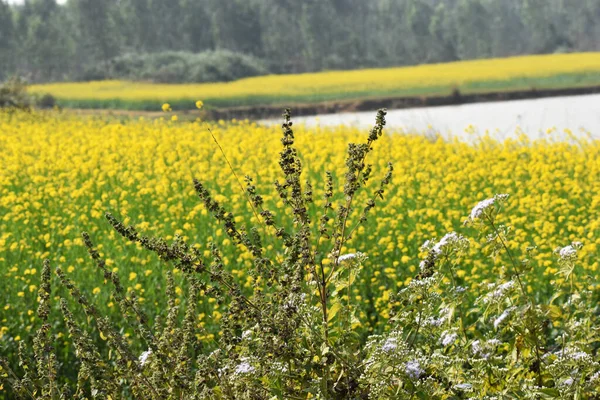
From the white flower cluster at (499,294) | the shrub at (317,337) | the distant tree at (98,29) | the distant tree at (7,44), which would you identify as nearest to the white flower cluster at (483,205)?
the shrub at (317,337)

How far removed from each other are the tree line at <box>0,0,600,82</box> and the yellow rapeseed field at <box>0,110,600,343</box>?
31.6 metres

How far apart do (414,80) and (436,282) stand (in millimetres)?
23597

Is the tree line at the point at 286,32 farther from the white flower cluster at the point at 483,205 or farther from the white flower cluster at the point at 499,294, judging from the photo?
the white flower cluster at the point at 483,205

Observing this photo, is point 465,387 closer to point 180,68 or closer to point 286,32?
point 180,68

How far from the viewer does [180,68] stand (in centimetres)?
3138

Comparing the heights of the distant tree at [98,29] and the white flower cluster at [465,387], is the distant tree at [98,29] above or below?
above

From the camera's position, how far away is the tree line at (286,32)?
151 ft

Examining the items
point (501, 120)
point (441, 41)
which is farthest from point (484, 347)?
point (441, 41)

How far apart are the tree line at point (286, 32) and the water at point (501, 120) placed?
23333mm

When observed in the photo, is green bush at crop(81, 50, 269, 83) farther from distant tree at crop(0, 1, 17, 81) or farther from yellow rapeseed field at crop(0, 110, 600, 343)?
yellow rapeseed field at crop(0, 110, 600, 343)

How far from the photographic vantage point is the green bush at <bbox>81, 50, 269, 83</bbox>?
3066cm

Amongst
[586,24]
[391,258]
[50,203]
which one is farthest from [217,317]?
Answer: [586,24]

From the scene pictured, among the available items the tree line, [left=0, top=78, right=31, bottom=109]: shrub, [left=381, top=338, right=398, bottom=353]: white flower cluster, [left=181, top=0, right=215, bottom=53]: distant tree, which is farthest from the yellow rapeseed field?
[left=181, top=0, right=215, bottom=53]: distant tree

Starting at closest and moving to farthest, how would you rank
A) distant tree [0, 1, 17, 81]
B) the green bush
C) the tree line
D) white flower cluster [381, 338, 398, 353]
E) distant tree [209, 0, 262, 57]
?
1. white flower cluster [381, 338, 398, 353]
2. the green bush
3. distant tree [209, 0, 262, 57]
4. the tree line
5. distant tree [0, 1, 17, 81]
